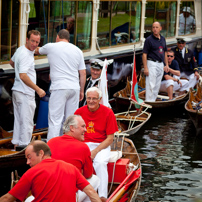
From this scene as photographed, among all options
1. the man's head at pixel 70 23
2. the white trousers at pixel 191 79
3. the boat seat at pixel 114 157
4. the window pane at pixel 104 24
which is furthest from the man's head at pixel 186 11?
the boat seat at pixel 114 157

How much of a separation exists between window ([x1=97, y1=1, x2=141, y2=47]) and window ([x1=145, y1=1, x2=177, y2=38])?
657mm

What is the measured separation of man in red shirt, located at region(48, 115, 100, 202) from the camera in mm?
5219

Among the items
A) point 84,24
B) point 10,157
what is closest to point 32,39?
point 10,157

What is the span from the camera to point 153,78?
467 inches

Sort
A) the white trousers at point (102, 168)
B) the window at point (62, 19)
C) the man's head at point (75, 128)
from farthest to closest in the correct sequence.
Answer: the window at point (62, 19) < the white trousers at point (102, 168) < the man's head at point (75, 128)

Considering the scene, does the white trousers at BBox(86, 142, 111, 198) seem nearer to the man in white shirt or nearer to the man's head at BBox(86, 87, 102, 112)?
→ the man's head at BBox(86, 87, 102, 112)

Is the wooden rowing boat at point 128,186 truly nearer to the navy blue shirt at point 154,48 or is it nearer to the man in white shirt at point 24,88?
the man in white shirt at point 24,88

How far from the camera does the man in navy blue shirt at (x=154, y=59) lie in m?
11.6

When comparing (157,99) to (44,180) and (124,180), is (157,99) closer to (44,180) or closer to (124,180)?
(124,180)

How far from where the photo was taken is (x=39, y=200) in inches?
175

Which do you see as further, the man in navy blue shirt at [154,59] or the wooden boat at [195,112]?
the man in navy blue shirt at [154,59]

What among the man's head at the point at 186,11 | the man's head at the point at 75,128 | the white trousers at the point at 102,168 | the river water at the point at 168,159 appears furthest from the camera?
the man's head at the point at 186,11

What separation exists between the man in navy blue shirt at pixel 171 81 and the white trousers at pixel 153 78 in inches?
21.3

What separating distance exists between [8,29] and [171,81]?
5179mm
